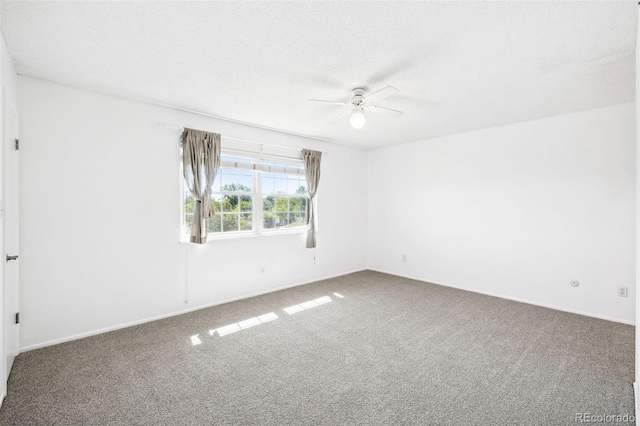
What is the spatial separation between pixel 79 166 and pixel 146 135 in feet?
2.39

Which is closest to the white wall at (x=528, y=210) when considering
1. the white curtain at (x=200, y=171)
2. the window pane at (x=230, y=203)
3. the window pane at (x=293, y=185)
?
the window pane at (x=293, y=185)

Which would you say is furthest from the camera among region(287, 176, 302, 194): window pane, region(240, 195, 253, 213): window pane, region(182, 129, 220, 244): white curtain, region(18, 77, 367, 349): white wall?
region(287, 176, 302, 194): window pane

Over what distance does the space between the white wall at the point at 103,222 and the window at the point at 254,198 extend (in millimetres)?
245

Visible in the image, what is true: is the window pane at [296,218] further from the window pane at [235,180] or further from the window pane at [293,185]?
the window pane at [235,180]

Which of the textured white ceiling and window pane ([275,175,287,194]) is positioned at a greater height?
the textured white ceiling

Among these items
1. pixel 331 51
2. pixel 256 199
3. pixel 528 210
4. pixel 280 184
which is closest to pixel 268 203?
pixel 256 199

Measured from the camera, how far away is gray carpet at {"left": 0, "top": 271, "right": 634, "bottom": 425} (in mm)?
1914

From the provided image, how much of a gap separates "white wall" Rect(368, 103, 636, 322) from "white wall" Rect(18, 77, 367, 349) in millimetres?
3062

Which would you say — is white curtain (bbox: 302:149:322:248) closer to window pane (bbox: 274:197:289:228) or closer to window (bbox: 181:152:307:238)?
window (bbox: 181:152:307:238)

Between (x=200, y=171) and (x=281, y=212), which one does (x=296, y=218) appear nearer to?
(x=281, y=212)

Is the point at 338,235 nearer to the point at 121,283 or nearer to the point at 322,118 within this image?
the point at 322,118

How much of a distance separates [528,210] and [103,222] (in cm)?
525

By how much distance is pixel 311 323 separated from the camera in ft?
11.1

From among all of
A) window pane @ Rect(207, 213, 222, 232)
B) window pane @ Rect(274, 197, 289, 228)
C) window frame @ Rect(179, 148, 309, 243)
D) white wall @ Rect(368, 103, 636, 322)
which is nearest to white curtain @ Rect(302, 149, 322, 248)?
window frame @ Rect(179, 148, 309, 243)
